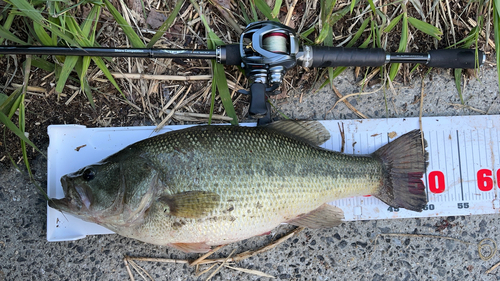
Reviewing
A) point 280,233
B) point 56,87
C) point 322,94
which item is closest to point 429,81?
point 322,94

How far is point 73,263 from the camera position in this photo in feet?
8.18

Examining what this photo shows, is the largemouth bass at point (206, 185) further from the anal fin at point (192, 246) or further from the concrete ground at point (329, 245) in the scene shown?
the concrete ground at point (329, 245)

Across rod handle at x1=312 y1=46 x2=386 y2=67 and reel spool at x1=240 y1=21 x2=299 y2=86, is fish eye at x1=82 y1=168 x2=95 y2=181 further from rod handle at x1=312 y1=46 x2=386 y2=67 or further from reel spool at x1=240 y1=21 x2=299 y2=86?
rod handle at x1=312 y1=46 x2=386 y2=67

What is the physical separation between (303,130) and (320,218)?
2.11ft

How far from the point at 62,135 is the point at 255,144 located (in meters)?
1.53

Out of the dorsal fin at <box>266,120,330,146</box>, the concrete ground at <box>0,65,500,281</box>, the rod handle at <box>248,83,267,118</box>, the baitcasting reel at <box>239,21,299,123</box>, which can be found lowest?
the concrete ground at <box>0,65,500,281</box>

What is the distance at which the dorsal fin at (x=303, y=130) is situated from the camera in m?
2.24

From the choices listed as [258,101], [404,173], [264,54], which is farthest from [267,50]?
[404,173]

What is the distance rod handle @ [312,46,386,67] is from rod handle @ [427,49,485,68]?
423 millimetres

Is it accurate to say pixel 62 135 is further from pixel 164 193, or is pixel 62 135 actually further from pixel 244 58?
pixel 244 58

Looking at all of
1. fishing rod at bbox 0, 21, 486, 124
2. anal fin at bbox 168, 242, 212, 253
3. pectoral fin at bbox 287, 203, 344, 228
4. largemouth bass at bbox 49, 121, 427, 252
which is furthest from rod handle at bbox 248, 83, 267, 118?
anal fin at bbox 168, 242, 212, 253

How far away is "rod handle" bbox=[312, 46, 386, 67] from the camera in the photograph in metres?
2.30

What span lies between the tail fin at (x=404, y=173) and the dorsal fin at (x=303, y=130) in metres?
0.48

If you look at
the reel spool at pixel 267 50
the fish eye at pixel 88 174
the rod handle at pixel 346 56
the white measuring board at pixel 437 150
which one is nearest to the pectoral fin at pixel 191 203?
the fish eye at pixel 88 174
